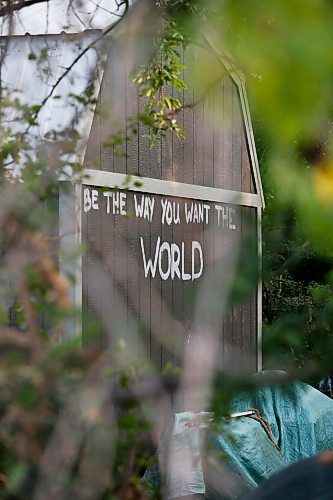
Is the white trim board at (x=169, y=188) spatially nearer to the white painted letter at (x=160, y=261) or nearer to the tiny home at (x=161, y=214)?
the tiny home at (x=161, y=214)

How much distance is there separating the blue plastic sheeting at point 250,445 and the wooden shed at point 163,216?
1.81 ft

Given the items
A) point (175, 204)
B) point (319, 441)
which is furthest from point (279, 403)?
point (175, 204)

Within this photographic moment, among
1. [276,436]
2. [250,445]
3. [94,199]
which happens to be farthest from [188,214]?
[250,445]

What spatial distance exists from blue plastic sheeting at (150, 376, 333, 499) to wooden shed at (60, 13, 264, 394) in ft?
1.81

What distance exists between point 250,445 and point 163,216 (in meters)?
2.89

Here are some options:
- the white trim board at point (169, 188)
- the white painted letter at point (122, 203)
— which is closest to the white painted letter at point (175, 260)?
the white trim board at point (169, 188)

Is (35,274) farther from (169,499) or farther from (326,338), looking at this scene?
(169,499)

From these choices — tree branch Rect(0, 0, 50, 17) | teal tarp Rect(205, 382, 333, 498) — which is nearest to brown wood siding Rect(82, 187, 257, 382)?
teal tarp Rect(205, 382, 333, 498)

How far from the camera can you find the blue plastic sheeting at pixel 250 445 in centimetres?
607

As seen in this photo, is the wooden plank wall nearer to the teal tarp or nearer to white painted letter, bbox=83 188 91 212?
white painted letter, bbox=83 188 91 212

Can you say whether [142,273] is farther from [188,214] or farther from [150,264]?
[188,214]

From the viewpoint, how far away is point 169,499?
613 centimetres

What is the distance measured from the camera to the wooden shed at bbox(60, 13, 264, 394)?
768 centimetres

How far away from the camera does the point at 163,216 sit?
8.75 metres
